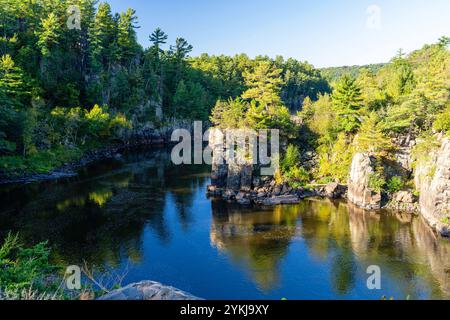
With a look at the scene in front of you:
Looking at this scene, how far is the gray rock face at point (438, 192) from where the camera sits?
38500 millimetres

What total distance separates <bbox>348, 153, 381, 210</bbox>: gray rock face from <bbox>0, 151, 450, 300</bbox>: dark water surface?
6.02 feet

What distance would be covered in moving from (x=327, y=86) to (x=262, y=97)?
118 meters

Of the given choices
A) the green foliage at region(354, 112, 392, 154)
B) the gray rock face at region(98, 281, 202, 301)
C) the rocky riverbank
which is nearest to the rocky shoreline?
the green foliage at region(354, 112, 392, 154)

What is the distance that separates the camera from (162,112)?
343 feet

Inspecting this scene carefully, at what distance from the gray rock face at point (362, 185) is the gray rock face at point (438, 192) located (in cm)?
559

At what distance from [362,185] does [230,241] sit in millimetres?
20452

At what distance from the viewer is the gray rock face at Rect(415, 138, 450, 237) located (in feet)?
126

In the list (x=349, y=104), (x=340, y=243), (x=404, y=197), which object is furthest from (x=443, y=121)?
(x=340, y=243)

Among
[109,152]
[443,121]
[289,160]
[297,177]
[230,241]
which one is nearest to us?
[230,241]

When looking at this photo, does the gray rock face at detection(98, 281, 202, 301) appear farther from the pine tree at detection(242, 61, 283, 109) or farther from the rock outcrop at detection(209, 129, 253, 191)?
the pine tree at detection(242, 61, 283, 109)

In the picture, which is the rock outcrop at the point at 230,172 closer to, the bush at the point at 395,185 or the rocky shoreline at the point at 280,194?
the rocky shoreline at the point at 280,194

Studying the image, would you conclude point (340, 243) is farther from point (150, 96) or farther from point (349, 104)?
point (150, 96)

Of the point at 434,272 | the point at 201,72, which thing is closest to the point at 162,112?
the point at 201,72

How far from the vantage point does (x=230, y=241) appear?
37.2 meters
